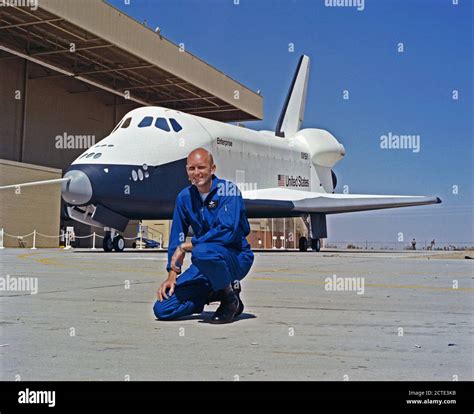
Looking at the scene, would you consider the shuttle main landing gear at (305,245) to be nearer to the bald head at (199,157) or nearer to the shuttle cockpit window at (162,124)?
the shuttle cockpit window at (162,124)

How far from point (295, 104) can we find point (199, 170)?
3086cm

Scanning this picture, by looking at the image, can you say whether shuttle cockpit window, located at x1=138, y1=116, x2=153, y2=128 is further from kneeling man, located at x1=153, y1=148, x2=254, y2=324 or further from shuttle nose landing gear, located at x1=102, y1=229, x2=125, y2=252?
kneeling man, located at x1=153, y1=148, x2=254, y2=324

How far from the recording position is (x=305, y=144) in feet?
101

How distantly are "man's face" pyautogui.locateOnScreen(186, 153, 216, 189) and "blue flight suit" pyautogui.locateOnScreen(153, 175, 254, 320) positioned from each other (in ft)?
0.30

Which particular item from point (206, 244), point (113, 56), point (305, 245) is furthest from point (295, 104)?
point (206, 244)

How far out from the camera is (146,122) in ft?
69.1

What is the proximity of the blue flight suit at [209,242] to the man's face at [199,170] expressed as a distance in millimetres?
93

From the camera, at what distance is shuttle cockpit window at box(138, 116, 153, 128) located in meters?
21.0

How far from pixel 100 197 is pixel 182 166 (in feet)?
10.6

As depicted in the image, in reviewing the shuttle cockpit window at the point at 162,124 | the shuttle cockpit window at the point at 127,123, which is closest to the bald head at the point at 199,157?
the shuttle cockpit window at the point at 162,124

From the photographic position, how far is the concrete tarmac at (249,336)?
3307mm

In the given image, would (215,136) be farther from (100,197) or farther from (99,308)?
(99,308)

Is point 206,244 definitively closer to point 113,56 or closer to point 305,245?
point 305,245

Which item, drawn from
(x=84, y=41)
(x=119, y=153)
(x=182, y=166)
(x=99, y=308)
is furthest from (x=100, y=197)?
(x=84, y=41)
